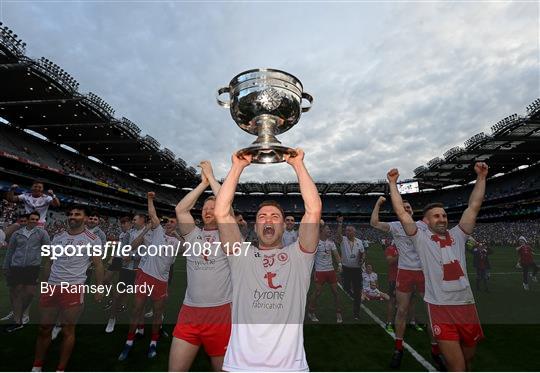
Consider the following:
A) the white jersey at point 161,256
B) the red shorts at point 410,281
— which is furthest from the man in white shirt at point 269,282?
the red shorts at point 410,281

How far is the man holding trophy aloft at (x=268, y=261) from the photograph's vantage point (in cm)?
199

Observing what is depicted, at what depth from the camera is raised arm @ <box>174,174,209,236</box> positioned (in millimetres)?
3109

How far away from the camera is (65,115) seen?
28609 millimetres

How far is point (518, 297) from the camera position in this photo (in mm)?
9234

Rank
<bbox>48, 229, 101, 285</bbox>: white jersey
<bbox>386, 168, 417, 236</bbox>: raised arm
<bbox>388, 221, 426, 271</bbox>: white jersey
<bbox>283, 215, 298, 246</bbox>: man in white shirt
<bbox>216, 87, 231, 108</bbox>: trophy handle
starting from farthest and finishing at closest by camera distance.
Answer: <bbox>283, 215, 298, 246</bbox>: man in white shirt < <bbox>388, 221, 426, 271</bbox>: white jersey < <bbox>48, 229, 101, 285</bbox>: white jersey < <bbox>386, 168, 417, 236</bbox>: raised arm < <bbox>216, 87, 231, 108</bbox>: trophy handle

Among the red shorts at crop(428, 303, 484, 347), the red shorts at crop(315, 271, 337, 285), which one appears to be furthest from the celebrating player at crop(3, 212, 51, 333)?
the red shorts at crop(428, 303, 484, 347)

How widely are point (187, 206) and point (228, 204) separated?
3.62ft

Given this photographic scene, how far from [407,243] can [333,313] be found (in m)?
3.00

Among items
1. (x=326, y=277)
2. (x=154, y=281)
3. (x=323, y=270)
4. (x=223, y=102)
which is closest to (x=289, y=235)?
(x=323, y=270)

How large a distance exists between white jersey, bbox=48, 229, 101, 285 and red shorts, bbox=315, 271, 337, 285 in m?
4.69

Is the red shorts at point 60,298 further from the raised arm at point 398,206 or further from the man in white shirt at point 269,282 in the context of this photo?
the raised arm at point 398,206

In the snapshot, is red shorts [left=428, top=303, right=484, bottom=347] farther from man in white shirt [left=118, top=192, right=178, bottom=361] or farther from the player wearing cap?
man in white shirt [left=118, top=192, right=178, bottom=361]

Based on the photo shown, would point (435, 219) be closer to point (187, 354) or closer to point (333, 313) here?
point (187, 354)

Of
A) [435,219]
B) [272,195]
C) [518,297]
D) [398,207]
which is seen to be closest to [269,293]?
[398,207]
